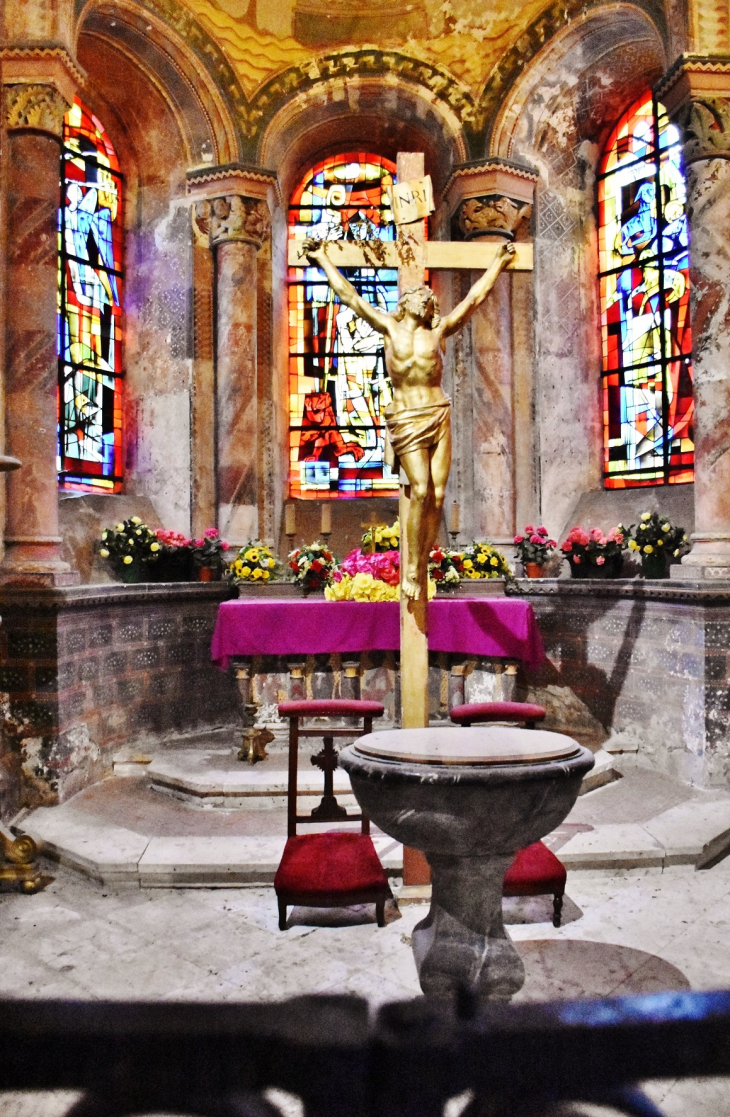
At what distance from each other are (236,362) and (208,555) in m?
1.87

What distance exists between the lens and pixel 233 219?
7988 mm

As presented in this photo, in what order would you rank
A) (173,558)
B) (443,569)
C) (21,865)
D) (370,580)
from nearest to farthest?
(21,865) → (370,580) → (443,569) → (173,558)

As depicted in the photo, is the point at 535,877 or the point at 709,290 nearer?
the point at 535,877

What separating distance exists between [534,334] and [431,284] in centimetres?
132

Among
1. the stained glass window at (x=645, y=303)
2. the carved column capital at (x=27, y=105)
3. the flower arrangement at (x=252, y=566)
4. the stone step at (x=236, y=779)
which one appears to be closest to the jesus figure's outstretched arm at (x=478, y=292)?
the stone step at (x=236, y=779)

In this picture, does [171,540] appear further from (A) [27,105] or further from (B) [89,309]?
(A) [27,105]

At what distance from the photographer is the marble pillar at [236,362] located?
7992mm

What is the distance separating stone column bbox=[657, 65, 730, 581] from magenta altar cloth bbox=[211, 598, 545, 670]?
125cm

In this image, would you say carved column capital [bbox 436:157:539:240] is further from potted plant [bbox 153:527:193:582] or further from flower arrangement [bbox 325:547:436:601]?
potted plant [bbox 153:527:193:582]

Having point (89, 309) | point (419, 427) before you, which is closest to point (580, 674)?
point (419, 427)

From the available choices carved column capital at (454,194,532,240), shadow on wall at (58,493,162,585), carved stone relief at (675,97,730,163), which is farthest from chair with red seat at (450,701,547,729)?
carved column capital at (454,194,532,240)

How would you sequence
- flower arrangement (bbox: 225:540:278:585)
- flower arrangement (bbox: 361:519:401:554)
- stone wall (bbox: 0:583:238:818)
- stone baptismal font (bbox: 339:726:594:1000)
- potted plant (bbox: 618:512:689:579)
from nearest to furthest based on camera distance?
stone baptismal font (bbox: 339:726:594:1000)
stone wall (bbox: 0:583:238:818)
potted plant (bbox: 618:512:689:579)
flower arrangement (bbox: 361:519:401:554)
flower arrangement (bbox: 225:540:278:585)

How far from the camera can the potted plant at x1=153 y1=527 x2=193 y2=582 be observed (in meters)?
7.27

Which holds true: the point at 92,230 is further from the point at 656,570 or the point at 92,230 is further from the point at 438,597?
the point at 656,570
